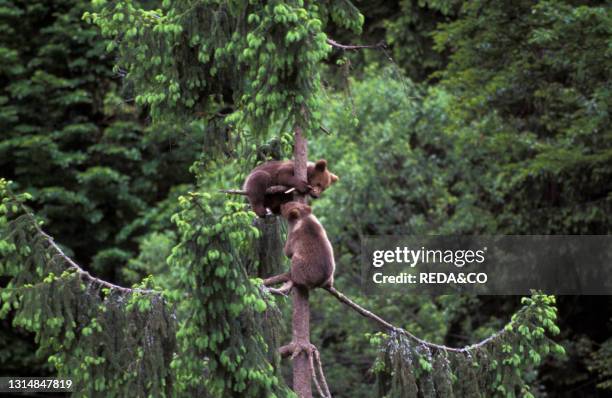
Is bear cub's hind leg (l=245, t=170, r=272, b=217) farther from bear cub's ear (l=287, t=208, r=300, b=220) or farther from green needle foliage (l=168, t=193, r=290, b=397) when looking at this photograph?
green needle foliage (l=168, t=193, r=290, b=397)


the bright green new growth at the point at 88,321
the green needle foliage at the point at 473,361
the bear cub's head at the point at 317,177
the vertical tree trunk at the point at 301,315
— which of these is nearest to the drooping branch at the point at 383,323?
the green needle foliage at the point at 473,361

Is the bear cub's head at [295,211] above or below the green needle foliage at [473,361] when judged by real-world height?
above

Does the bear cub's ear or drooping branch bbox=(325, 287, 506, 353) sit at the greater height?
the bear cub's ear

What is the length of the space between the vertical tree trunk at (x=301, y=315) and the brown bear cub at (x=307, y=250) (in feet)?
0.63

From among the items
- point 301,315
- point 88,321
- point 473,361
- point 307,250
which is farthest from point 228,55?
point 473,361

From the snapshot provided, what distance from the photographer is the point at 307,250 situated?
727cm

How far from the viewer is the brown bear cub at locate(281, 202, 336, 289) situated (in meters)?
7.26

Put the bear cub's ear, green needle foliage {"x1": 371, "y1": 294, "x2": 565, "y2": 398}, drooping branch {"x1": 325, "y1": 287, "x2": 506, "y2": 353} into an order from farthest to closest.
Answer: green needle foliage {"x1": 371, "y1": 294, "x2": 565, "y2": 398}, drooping branch {"x1": 325, "y1": 287, "x2": 506, "y2": 353}, the bear cub's ear

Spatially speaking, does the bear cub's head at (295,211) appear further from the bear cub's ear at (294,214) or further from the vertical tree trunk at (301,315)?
the vertical tree trunk at (301,315)

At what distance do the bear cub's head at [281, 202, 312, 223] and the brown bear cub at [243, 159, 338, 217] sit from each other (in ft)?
0.53

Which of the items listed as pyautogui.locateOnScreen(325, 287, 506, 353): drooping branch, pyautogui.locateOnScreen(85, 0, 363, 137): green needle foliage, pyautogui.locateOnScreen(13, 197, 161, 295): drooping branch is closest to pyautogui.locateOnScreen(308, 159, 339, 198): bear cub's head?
pyautogui.locateOnScreen(85, 0, 363, 137): green needle foliage

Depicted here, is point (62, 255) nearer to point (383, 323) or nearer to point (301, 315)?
point (301, 315)

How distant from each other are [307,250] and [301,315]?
589 millimetres

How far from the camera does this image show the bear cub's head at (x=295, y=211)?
24.0ft
